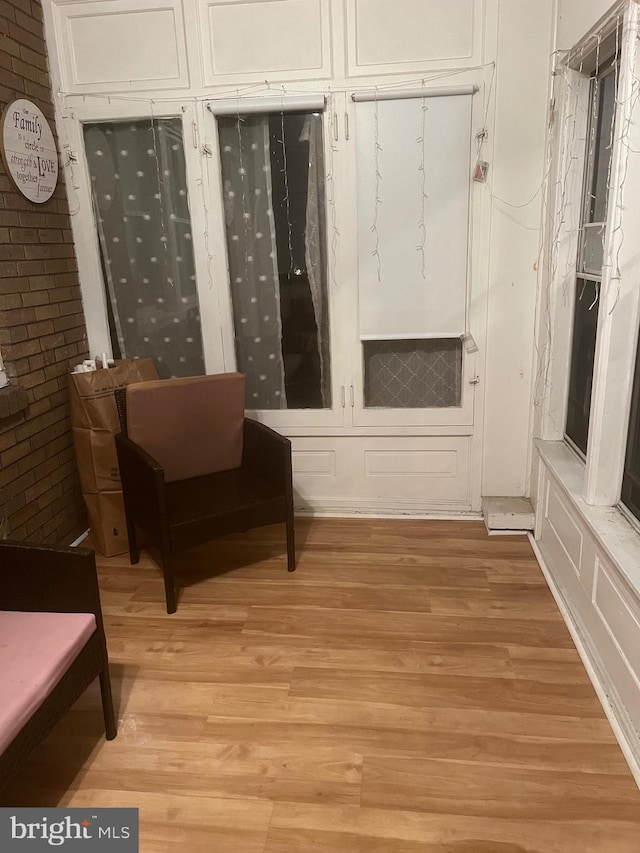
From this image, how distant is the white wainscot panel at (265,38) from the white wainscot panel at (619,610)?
2.50 metres

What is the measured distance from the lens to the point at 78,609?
1.90 meters

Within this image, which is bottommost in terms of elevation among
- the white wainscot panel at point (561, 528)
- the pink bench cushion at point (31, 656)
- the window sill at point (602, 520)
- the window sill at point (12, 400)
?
the white wainscot panel at point (561, 528)

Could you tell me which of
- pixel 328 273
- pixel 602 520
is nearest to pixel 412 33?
pixel 328 273

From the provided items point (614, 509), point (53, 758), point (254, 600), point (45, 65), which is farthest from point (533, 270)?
point (53, 758)

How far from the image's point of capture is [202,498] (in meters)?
2.81

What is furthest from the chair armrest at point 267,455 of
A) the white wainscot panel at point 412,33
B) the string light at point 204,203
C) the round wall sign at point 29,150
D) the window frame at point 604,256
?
the white wainscot panel at point 412,33

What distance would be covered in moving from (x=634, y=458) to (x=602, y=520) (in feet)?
0.81

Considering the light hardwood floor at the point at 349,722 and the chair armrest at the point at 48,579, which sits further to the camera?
the chair armrest at the point at 48,579

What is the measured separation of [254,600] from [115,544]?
0.87 m

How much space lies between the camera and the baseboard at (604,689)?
6.00 feet

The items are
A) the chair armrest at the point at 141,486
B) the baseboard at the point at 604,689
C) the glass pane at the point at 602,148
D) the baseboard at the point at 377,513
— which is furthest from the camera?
the baseboard at the point at 377,513

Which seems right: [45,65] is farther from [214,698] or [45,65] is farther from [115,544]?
[214,698]

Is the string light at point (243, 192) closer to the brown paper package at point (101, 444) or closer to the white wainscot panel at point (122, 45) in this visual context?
the white wainscot panel at point (122, 45)

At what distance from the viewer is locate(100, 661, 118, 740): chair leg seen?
6.42 feet
